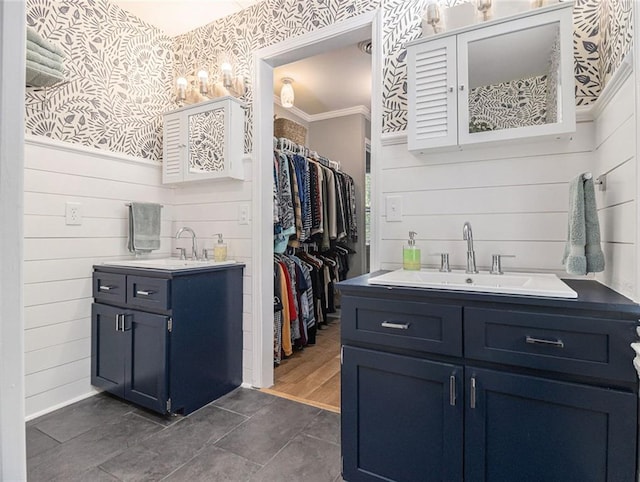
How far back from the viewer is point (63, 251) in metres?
1.97

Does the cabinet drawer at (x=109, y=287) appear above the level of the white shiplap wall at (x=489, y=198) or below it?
below

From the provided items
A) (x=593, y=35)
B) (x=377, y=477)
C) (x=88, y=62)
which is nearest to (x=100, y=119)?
(x=88, y=62)

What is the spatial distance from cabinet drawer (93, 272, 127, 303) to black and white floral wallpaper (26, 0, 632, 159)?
83cm

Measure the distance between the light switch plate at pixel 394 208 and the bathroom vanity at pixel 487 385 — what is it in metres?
0.61

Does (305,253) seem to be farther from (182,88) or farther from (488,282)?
(488,282)

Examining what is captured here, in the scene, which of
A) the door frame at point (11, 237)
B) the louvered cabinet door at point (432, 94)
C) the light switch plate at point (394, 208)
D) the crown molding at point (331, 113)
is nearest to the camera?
the door frame at point (11, 237)

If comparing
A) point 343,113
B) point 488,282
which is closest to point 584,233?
point 488,282

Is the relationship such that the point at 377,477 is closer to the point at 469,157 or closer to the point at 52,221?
the point at 469,157

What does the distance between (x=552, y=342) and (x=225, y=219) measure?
193 centimetres

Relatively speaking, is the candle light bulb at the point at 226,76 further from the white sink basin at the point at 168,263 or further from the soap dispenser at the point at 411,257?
the soap dispenser at the point at 411,257

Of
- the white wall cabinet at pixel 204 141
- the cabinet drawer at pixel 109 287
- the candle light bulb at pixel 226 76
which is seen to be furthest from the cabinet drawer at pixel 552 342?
the candle light bulb at pixel 226 76

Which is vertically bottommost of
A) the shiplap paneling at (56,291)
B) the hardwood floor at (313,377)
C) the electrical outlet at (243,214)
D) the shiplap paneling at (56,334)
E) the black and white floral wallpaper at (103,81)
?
the hardwood floor at (313,377)

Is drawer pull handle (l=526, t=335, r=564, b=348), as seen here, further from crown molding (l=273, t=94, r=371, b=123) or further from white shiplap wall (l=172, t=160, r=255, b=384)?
crown molding (l=273, t=94, r=371, b=123)

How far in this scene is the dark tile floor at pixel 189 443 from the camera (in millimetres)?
1415
